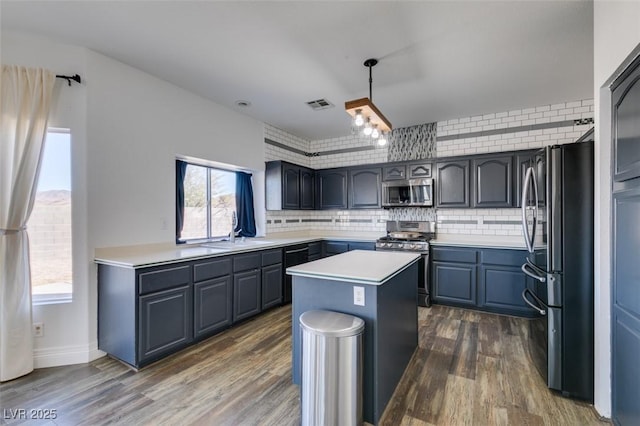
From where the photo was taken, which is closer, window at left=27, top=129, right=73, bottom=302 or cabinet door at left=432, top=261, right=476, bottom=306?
window at left=27, top=129, right=73, bottom=302

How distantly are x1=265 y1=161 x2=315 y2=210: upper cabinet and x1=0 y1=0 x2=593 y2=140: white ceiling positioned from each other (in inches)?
46.8

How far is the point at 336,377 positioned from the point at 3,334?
2.63 m

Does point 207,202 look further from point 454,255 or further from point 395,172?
point 454,255

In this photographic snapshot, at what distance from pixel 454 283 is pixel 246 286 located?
9.01 ft

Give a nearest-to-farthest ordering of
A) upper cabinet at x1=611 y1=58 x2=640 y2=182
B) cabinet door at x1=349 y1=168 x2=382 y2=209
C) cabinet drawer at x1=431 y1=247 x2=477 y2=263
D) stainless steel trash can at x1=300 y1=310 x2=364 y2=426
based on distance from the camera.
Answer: upper cabinet at x1=611 y1=58 x2=640 y2=182 → stainless steel trash can at x1=300 y1=310 x2=364 y2=426 → cabinet drawer at x1=431 y1=247 x2=477 y2=263 → cabinet door at x1=349 y1=168 x2=382 y2=209

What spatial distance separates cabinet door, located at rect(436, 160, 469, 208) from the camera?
168 inches

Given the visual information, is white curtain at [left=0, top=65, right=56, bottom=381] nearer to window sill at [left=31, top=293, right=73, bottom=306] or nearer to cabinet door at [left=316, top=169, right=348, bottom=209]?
window sill at [left=31, top=293, right=73, bottom=306]

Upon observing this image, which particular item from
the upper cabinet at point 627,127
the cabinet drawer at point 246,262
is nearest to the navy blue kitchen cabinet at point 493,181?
the upper cabinet at point 627,127

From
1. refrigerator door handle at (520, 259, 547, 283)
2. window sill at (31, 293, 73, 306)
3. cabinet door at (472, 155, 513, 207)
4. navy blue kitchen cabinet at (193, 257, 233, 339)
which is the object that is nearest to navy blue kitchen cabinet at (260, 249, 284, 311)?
navy blue kitchen cabinet at (193, 257, 233, 339)

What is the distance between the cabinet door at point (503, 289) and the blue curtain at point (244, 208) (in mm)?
3335

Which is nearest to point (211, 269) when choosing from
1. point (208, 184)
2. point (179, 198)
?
point (179, 198)

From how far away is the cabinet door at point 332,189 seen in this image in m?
5.26

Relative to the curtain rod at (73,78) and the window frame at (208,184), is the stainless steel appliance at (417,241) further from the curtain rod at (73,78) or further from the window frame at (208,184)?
the curtain rod at (73,78)

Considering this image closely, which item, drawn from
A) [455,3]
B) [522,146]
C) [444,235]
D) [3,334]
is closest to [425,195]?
[444,235]
